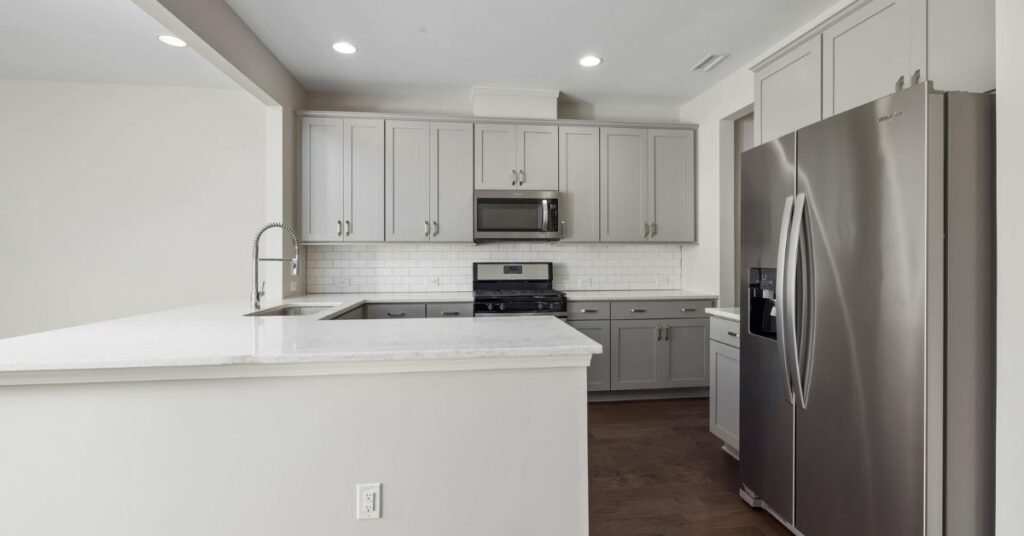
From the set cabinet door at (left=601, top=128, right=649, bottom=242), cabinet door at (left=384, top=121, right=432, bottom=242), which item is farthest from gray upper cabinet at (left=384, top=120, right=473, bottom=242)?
cabinet door at (left=601, top=128, right=649, bottom=242)

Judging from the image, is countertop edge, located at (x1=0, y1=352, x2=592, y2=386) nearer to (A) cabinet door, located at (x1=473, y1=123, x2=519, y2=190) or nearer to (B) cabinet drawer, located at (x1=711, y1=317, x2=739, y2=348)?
(B) cabinet drawer, located at (x1=711, y1=317, x2=739, y2=348)

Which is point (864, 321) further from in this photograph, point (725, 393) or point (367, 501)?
point (367, 501)

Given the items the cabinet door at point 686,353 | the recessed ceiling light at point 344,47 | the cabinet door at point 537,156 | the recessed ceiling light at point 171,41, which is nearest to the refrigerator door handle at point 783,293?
the cabinet door at point 686,353

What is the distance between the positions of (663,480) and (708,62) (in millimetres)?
2858

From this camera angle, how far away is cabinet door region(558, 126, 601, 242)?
4023 mm

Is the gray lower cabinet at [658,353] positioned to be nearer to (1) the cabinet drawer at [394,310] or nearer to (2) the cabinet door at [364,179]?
(1) the cabinet drawer at [394,310]

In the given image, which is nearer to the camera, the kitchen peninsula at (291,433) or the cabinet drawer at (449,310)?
the kitchen peninsula at (291,433)

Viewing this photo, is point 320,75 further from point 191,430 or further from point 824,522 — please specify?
point 824,522

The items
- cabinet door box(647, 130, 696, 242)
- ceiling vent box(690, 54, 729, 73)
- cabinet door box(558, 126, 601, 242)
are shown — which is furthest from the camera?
cabinet door box(647, 130, 696, 242)

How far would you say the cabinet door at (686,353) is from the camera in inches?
152

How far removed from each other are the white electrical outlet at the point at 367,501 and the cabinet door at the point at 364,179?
2.63 m

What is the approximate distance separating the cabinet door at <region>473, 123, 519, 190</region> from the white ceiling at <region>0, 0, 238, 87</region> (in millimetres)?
2072

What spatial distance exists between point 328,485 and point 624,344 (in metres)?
2.82

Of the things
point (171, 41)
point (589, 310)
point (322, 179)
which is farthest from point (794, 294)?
point (171, 41)
